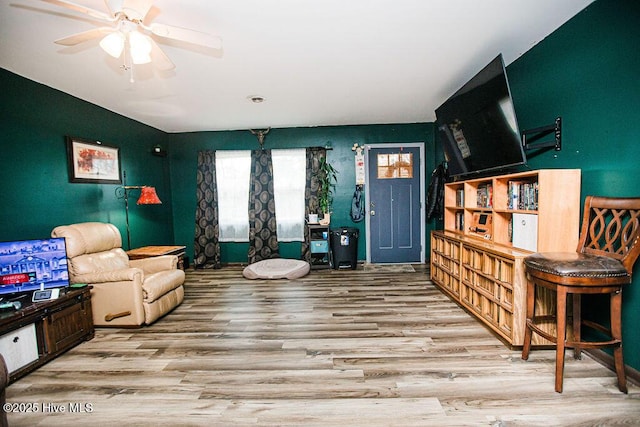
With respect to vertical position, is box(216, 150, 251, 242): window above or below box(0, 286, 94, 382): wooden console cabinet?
above

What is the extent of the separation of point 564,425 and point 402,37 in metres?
2.76

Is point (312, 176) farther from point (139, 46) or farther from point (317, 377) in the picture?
point (317, 377)

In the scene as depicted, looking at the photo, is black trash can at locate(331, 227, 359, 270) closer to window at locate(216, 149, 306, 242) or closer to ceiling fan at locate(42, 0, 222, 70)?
window at locate(216, 149, 306, 242)

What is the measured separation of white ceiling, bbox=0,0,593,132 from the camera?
6.26 feet

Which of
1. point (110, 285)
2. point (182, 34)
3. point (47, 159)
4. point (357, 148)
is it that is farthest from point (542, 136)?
point (47, 159)

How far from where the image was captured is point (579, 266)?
1.69 metres

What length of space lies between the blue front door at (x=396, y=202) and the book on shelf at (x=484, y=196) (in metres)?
1.83

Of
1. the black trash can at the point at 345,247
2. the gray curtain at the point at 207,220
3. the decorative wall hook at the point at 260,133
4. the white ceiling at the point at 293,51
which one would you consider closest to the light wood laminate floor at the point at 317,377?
the black trash can at the point at 345,247

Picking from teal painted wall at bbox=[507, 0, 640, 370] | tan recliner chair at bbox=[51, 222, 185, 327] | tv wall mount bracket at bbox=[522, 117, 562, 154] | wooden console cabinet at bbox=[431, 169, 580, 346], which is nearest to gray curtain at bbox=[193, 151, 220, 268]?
tan recliner chair at bbox=[51, 222, 185, 327]

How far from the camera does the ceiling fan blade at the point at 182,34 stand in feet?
5.74

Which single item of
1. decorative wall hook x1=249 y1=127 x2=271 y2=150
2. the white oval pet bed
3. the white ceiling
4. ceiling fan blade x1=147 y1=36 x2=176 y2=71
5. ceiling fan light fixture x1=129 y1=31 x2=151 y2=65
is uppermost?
the white ceiling

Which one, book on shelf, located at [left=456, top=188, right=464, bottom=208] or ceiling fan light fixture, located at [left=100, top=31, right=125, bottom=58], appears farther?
book on shelf, located at [left=456, top=188, right=464, bottom=208]

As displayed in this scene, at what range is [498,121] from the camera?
2.51 meters

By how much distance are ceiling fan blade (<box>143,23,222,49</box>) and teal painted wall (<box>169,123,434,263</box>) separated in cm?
336
